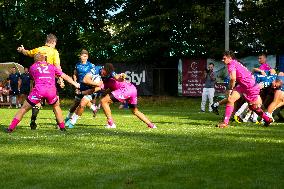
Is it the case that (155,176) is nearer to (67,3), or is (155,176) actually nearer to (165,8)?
(165,8)

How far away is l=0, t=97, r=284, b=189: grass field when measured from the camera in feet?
22.8

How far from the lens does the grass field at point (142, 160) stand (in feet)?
22.8

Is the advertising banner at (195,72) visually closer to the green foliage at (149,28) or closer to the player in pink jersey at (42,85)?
the green foliage at (149,28)

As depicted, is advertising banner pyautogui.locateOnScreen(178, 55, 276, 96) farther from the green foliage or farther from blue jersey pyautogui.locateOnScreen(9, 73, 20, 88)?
blue jersey pyautogui.locateOnScreen(9, 73, 20, 88)

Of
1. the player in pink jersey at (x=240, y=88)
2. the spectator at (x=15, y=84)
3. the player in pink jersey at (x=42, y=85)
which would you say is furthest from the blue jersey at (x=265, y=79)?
the spectator at (x=15, y=84)

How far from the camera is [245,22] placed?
42.4m

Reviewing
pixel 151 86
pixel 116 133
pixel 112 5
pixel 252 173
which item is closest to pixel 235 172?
pixel 252 173

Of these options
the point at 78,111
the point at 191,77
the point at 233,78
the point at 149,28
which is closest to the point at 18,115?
the point at 78,111

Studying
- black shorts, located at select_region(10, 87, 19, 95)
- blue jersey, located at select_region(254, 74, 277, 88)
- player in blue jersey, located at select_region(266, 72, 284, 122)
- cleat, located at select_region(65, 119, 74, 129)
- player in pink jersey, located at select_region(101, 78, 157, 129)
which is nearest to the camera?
player in pink jersey, located at select_region(101, 78, 157, 129)

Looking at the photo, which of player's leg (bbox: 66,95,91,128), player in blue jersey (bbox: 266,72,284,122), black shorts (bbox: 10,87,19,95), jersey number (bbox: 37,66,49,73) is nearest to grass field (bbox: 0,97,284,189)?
jersey number (bbox: 37,66,49,73)

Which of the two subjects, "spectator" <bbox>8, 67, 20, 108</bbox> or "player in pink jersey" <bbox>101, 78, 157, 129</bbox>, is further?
"spectator" <bbox>8, 67, 20, 108</bbox>

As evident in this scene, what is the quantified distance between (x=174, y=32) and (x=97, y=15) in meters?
7.45

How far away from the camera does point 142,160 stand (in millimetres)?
8562

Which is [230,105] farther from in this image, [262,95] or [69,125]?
[69,125]
